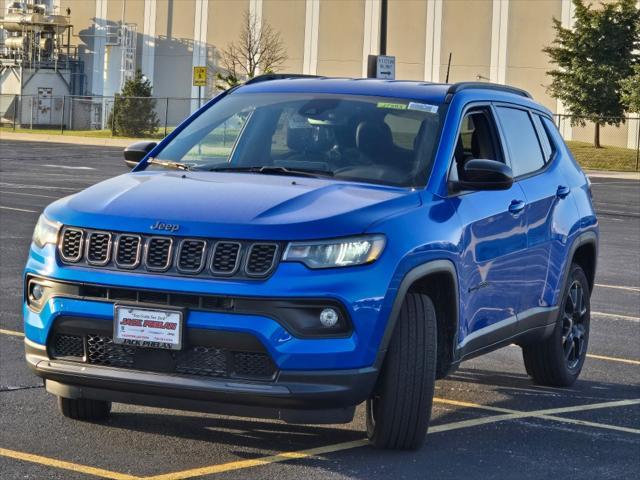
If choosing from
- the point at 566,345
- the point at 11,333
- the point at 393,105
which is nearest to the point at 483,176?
the point at 393,105

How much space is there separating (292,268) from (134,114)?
5310cm

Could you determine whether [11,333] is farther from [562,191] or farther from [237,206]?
[237,206]

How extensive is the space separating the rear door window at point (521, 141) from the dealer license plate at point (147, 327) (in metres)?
2.92

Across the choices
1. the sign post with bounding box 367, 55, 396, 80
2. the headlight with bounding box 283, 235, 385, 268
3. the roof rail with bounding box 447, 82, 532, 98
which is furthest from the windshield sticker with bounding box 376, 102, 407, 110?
the sign post with bounding box 367, 55, 396, 80

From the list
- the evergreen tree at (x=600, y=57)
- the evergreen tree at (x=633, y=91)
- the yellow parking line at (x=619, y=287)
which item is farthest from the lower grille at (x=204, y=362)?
the evergreen tree at (x=600, y=57)

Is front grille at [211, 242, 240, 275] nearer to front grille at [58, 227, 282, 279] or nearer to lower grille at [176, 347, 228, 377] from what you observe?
front grille at [58, 227, 282, 279]

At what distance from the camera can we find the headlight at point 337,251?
18.7ft

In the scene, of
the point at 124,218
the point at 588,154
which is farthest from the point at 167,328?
the point at 588,154

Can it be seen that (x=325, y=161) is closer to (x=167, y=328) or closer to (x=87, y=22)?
(x=167, y=328)

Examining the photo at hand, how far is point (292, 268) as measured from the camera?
5656 mm

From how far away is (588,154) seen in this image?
51.3m

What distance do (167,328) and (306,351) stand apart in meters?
0.60

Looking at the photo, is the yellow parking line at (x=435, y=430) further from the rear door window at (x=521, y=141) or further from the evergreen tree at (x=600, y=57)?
the evergreen tree at (x=600, y=57)

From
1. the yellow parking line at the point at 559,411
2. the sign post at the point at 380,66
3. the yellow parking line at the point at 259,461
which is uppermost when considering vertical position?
the sign post at the point at 380,66
